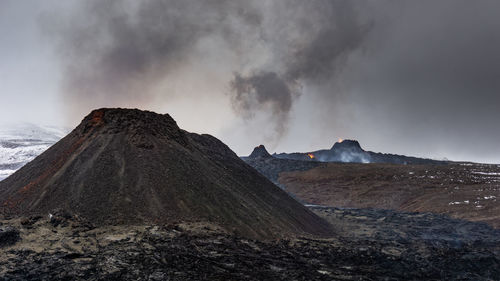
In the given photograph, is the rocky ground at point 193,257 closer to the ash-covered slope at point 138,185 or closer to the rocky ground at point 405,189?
the ash-covered slope at point 138,185

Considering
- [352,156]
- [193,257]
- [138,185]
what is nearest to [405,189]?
[138,185]

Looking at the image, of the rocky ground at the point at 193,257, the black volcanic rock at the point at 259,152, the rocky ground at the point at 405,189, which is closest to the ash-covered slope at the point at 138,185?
the rocky ground at the point at 193,257

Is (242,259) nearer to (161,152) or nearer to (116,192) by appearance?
(116,192)

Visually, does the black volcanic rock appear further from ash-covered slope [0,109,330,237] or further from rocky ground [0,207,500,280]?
rocky ground [0,207,500,280]

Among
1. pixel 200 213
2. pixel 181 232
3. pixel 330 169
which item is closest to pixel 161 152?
pixel 200 213

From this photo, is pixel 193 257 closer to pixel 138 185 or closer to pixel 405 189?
pixel 138 185

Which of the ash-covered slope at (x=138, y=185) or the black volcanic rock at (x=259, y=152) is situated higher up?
the black volcanic rock at (x=259, y=152)
